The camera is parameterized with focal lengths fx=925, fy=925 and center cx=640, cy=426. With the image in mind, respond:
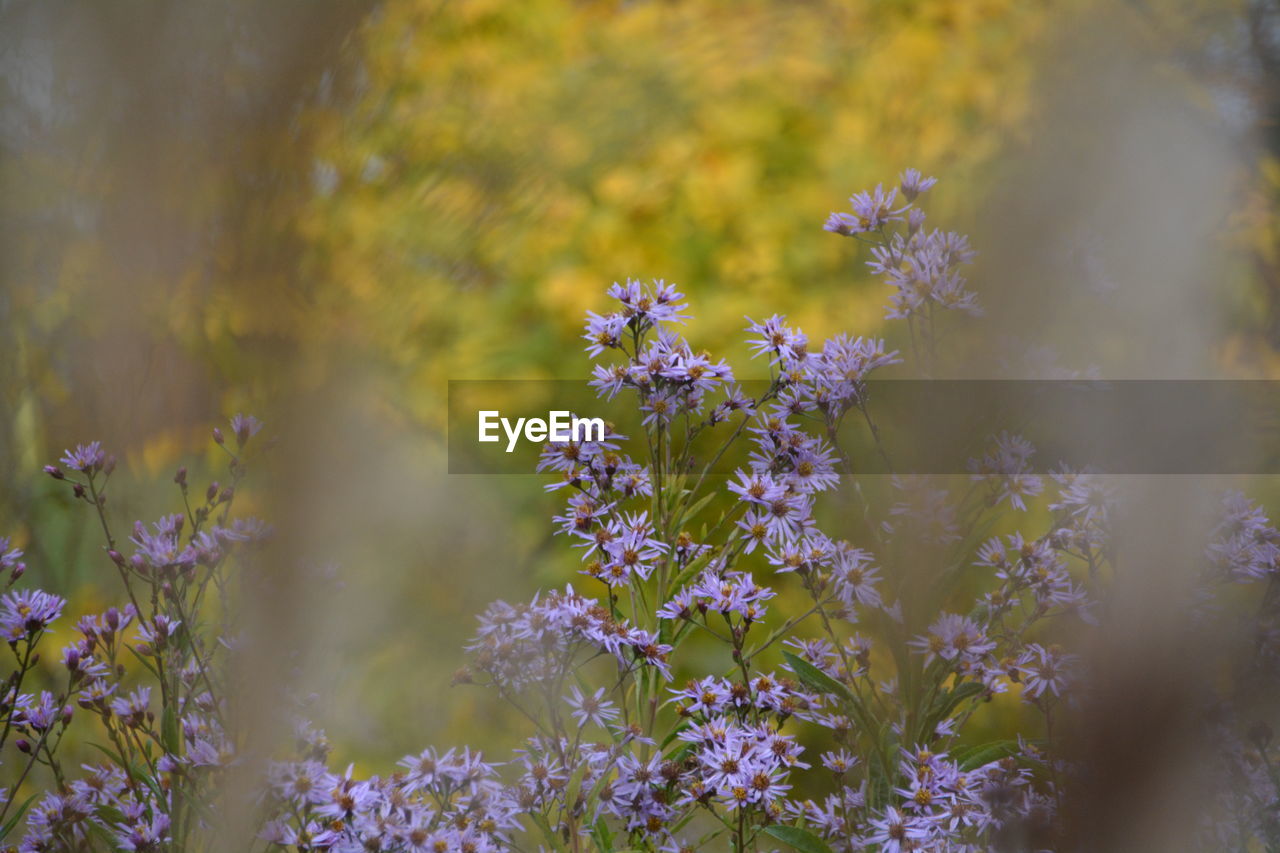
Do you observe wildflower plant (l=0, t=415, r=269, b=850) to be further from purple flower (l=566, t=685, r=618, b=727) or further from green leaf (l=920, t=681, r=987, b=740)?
green leaf (l=920, t=681, r=987, b=740)

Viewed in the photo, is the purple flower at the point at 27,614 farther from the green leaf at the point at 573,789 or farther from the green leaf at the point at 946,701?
the green leaf at the point at 946,701

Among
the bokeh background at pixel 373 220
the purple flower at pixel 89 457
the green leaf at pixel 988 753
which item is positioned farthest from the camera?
the green leaf at pixel 988 753

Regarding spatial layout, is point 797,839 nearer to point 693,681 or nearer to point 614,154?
point 693,681

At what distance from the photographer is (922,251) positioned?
373 millimetres

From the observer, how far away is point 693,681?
0.40 meters

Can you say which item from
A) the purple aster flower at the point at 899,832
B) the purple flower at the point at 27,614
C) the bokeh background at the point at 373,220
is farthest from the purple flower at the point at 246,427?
the purple aster flower at the point at 899,832

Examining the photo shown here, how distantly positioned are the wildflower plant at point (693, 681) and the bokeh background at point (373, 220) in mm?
40

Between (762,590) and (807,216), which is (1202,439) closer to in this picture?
(762,590)

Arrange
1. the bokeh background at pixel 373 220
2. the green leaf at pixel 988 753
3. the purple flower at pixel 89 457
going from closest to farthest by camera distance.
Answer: the bokeh background at pixel 373 220 < the purple flower at pixel 89 457 < the green leaf at pixel 988 753

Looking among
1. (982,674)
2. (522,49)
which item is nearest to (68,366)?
(522,49)

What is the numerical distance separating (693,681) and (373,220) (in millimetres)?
261

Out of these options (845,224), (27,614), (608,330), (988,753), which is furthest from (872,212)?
(27,614)

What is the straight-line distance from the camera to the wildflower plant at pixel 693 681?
0.33m

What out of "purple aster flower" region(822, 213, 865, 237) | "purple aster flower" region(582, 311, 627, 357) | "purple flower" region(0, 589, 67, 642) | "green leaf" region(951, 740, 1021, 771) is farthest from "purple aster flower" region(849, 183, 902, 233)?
"purple flower" region(0, 589, 67, 642)
